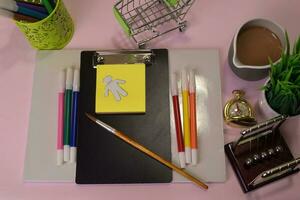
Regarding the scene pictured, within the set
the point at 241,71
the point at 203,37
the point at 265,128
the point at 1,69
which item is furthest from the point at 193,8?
the point at 1,69

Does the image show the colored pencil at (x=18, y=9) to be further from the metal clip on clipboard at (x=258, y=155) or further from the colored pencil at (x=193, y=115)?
the metal clip on clipboard at (x=258, y=155)

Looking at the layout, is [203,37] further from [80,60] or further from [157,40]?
[80,60]

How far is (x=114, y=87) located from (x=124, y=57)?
0.06 metres

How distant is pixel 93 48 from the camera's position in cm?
69

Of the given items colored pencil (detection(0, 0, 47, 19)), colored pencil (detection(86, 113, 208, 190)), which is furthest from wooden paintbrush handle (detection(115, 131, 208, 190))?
colored pencil (detection(0, 0, 47, 19))

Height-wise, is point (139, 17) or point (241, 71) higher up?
point (139, 17)

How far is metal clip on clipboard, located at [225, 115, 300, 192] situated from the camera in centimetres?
60

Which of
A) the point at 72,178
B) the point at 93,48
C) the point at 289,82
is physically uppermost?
the point at 93,48

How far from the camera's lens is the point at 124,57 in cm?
67

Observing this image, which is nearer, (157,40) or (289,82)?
(289,82)

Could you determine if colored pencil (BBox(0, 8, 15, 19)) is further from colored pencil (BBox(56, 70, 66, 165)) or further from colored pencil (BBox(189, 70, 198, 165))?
colored pencil (BBox(189, 70, 198, 165))

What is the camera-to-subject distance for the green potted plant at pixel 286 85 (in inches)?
21.1

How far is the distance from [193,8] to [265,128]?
0.91ft

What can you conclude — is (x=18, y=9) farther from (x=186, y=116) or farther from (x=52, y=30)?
(x=186, y=116)
